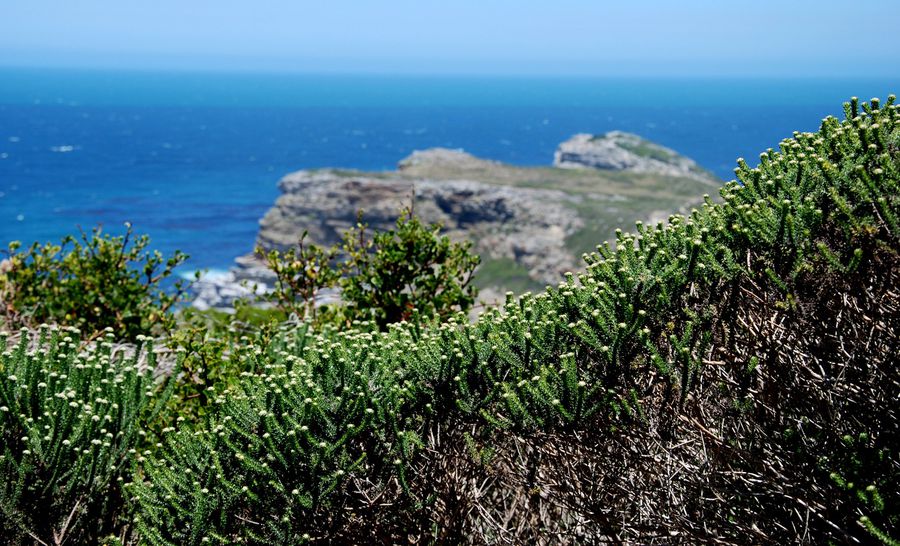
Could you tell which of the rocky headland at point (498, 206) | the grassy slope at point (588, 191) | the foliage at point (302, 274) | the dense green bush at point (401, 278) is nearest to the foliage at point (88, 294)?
the foliage at point (302, 274)

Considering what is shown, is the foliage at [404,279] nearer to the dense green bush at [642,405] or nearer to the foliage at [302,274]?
the foliage at [302,274]

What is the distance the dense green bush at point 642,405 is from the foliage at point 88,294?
3973 mm

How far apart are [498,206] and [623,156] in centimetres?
6502

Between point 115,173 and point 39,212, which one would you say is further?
point 115,173

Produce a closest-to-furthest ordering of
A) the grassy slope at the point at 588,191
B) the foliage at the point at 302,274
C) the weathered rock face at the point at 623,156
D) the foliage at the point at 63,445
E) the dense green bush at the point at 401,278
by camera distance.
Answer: the foliage at the point at 63,445 → the dense green bush at the point at 401,278 → the foliage at the point at 302,274 → the grassy slope at the point at 588,191 → the weathered rock face at the point at 623,156

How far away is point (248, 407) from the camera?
15.8ft

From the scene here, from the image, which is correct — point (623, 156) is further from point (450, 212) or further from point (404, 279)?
point (404, 279)

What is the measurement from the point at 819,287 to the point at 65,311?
301 inches

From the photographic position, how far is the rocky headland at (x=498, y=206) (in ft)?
360

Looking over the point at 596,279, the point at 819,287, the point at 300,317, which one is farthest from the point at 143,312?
the point at 819,287

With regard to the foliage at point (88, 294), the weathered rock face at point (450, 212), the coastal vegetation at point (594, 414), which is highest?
the coastal vegetation at point (594, 414)

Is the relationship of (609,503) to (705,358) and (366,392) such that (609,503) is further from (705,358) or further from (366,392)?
(366,392)

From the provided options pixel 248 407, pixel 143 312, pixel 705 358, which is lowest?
pixel 143 312

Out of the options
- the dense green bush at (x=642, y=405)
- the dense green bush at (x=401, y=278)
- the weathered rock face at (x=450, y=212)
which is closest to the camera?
the dense green bush at (x=642, y=405)
